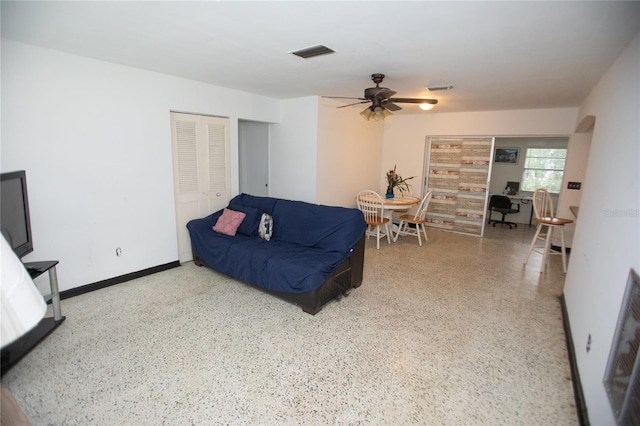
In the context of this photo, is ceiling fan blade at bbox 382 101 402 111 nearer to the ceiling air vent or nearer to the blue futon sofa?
the ceiling air vent

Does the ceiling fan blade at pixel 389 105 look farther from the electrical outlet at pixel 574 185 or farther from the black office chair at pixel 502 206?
the black office chair at pixel 502 206

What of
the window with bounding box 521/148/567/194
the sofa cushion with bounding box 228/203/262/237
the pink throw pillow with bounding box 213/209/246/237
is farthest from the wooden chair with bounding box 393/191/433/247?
the window with bounding box 521/148/567/194

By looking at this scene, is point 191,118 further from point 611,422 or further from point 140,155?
point 611,422

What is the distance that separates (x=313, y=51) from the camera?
256 centimetres

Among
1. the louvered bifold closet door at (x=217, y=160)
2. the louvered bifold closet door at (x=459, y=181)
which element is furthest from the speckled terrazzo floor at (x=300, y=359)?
the louvered bifold closet door at (x=459, y=181)

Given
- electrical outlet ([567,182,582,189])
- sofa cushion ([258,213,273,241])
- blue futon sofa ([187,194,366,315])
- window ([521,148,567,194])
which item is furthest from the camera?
window ([521,148,567,194])

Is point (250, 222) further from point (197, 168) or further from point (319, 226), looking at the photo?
point (197, 168)

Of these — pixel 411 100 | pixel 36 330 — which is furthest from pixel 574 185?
pixel 36 330

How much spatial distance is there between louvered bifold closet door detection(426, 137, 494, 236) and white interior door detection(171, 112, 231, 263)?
4066 mm

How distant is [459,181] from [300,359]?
500 cm

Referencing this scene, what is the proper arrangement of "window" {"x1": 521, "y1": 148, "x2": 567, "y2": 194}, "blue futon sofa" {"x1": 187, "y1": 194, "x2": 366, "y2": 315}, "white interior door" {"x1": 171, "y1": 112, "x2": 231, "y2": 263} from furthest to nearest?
"window" {"x1": 521, "y1": 148, "x2": 567, "y2": 194} < "white interior door" {"x1": 171, "y1": 112, "x2": 231, "y2": 263} < "blue futon sofa" {"x1": 187, "y1": 194, "x2": 366, "y2": 315}

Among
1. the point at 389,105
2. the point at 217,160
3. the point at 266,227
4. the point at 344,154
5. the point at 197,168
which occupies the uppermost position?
the point at 389,105

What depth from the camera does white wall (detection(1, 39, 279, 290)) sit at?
2.64 meters

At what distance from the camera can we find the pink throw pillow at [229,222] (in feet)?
→ 12.4
